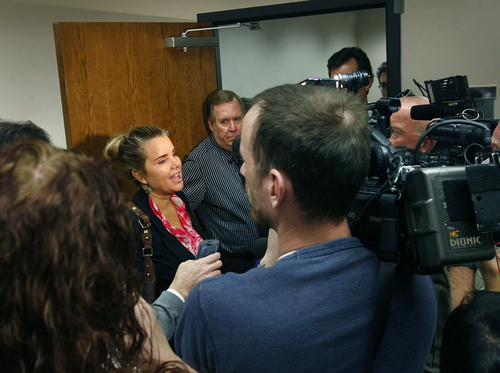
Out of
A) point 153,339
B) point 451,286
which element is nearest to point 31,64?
point 153,339

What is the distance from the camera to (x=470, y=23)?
2.52m

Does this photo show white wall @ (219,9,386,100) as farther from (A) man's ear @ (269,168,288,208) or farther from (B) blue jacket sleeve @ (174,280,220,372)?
(B) blue jacket sleeve @ (174,280,220,372)

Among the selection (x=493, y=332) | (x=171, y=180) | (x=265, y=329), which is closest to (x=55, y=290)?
(x=265, y=329)

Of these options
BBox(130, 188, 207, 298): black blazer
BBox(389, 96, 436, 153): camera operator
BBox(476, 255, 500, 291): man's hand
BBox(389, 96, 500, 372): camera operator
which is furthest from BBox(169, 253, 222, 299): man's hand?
BBox(389, 96, 436, 153): camera operator

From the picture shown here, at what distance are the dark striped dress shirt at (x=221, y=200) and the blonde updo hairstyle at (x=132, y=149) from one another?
0.29m

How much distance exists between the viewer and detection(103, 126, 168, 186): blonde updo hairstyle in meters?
1.96

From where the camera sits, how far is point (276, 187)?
820 mm

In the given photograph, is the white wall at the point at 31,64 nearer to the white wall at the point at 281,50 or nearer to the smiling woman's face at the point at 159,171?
the white wall at the point at 281,50

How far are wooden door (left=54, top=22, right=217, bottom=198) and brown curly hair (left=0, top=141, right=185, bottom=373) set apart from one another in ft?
5.75

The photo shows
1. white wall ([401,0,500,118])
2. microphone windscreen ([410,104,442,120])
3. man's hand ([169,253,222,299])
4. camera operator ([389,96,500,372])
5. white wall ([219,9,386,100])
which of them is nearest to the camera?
camera operator ([389,96,500,372])

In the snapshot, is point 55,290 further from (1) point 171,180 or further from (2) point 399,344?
(1) point 171,180

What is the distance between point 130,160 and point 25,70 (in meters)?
1.23

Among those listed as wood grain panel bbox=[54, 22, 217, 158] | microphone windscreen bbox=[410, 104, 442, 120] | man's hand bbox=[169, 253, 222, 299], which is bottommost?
man's hand bbox=[169, 253, 222, 299]

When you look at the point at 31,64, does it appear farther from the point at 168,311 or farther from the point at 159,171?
the point at 168,311
